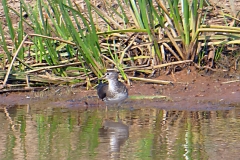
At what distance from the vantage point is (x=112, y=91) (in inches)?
283

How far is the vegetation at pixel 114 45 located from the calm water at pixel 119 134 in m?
1.05

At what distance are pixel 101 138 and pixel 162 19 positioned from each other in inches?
124

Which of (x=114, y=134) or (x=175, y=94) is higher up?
(x=175, y=94)

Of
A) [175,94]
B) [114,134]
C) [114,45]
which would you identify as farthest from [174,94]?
[114,134]

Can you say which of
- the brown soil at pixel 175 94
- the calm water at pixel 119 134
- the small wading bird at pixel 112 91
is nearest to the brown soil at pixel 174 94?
the brown soil at pixel 175 94

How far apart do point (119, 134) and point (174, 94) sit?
220 cm

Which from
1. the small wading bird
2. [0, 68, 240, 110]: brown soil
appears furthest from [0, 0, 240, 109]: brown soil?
the small wading bird

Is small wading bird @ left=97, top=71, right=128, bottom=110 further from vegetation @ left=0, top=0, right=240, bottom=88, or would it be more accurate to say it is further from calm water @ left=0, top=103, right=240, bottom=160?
vegetation @ left=0, top=0, right=240, bottom=88

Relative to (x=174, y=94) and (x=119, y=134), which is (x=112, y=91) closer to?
(x=174, y=94)

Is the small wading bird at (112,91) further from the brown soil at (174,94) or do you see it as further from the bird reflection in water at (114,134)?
the bird reflection in water at (114,134)

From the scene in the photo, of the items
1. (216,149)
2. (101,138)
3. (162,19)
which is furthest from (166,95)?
(216,149)

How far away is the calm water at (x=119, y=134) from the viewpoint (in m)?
4.58

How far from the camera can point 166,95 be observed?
294 inches

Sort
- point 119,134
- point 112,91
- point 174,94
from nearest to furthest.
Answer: point 119,134 < point 112,91 < point 174,94
